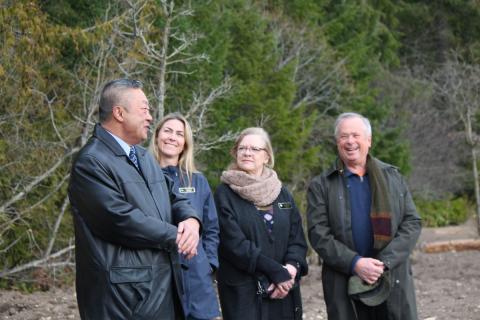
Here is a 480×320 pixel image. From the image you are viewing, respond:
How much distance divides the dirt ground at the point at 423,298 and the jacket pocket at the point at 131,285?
4046 millimetres

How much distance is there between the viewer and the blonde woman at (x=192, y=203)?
165 inches

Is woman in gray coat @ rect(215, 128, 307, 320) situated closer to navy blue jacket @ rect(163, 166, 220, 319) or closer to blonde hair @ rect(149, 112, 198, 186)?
navy blue jacket @ rect(163, 166, 220, 319)

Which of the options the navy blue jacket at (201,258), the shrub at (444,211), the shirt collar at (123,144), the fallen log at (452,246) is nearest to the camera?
the shirt collar at (123,144)

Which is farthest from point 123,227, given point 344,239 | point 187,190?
point 344,239

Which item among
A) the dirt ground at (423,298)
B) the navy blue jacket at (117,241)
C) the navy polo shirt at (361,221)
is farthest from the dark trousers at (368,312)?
the dirt ground at (423,298)

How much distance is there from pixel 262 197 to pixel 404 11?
2460cm

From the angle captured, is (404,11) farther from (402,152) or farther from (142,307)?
(142,307)

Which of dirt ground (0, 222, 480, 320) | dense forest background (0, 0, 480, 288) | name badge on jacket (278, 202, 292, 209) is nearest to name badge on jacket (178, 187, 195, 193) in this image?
name badge on jacket (278, 202, 292, 209)

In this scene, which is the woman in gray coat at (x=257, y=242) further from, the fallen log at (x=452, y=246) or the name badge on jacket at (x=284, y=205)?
the fallen log at (x=452, y=246)

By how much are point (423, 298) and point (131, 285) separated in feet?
18.6

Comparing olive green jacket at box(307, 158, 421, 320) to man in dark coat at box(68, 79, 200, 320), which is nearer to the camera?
man in dark coat at box(68, 79, 200, 320)

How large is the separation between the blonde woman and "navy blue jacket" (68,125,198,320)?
766 mm

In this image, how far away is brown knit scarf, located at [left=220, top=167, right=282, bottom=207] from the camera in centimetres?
452

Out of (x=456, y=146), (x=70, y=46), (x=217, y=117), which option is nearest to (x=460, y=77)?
(x=456, y=146)
